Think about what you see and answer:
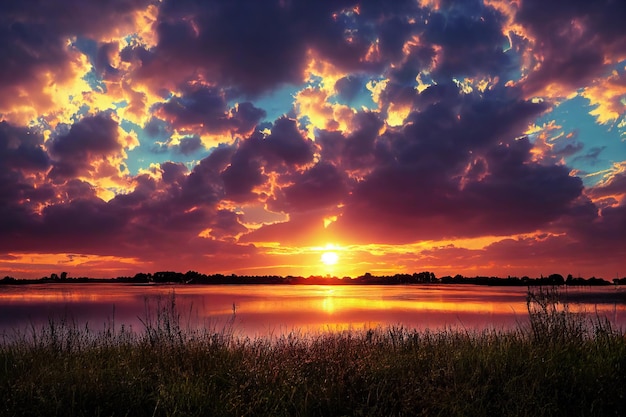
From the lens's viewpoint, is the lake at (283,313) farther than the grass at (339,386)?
Yes

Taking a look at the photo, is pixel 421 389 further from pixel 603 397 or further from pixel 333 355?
pixel 603 397

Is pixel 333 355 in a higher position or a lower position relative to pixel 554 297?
lower

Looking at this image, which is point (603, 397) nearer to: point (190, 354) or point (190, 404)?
point (190, 404)

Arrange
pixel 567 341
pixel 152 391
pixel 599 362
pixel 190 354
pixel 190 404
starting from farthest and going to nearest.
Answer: pixel 567 341 < pixel 190 354 < pixel 599 362 < pixel 152 391 < pixel 190 404

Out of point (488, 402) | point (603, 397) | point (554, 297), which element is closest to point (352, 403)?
point (488, 402)

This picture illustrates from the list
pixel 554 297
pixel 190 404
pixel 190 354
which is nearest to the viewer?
pixel 190 404

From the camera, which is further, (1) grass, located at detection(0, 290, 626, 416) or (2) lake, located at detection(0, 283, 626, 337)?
(2) lake, located at detection(0, 283, 626, 337)

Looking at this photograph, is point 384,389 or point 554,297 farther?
point 554,297

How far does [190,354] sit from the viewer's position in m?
11.4

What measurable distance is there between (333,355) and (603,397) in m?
5.52

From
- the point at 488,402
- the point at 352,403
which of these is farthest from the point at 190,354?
the point at 488,402

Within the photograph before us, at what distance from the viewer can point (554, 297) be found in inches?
534

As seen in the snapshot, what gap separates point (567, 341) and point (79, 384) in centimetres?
1211

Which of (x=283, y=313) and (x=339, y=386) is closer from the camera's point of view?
(x=339, y=386)
